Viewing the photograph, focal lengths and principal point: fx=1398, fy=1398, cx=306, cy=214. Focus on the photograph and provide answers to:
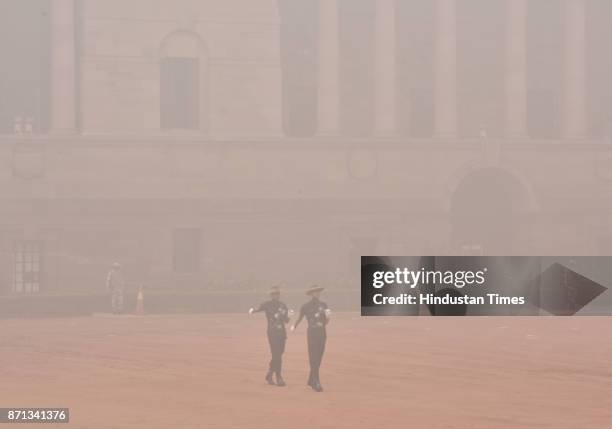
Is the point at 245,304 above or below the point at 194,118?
below

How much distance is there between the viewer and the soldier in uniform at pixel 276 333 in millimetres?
31188

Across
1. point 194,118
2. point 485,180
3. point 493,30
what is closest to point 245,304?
point 194,118

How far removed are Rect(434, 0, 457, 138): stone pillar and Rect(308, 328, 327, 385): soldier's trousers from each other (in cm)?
3767

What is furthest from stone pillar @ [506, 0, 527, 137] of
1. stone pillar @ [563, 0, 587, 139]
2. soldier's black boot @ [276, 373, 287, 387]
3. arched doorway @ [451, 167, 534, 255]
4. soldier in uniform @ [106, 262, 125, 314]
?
soldier's black boot @ [276, 373, 287, 387]

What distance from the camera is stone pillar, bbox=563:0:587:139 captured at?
68.1 m

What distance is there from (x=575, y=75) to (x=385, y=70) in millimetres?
9467

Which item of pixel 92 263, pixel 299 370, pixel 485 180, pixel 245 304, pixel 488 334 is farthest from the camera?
pixel 485 180

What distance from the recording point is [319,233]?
6500 centimetres

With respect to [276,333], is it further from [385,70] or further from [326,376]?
[385,70]

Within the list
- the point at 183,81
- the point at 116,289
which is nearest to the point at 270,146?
the point at 183,81

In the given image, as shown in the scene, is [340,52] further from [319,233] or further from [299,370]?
[299,370]

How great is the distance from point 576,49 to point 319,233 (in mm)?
15748

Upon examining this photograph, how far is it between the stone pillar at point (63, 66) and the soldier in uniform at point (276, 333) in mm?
34102

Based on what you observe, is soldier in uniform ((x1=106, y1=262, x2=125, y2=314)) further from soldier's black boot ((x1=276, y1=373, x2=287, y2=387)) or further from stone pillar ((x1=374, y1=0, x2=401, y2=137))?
soldier's black boot ((x1=276, y1=373, x2=287, y2=387))
